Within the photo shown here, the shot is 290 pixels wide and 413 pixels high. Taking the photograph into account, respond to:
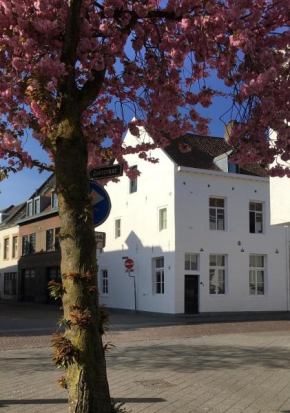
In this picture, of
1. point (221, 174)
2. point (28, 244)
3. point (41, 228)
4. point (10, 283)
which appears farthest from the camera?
point (10, 283)

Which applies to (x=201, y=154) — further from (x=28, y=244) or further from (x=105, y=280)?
(x=28, y=244)

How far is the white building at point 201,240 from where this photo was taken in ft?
82.3

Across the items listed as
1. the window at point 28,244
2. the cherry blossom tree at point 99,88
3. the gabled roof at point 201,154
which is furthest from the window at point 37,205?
the cherry blossom tree at point 99,88

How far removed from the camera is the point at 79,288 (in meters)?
3.88

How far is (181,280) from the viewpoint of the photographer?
2458 centimetres

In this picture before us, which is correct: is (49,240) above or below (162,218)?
below

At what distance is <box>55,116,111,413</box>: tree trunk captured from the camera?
150 inches

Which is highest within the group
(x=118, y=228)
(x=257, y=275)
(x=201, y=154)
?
(x=201, y=154)

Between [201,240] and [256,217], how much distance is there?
4.00 metres

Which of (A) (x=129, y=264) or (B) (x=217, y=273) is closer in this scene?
(A) (x=129, y=264)

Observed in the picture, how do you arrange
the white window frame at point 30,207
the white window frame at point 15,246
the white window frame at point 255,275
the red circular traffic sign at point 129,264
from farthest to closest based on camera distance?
the white window frame at point 15,246 < the white window frame at point 30,207 < the white window frame at point 255,275 < the red circular traffic sign at point 129,264

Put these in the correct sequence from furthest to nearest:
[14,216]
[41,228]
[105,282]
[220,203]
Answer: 1. [14,216]
2. [41,228]
3. [105,282]
4. [220,203]

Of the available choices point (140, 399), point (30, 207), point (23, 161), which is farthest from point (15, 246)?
point (23, 161)

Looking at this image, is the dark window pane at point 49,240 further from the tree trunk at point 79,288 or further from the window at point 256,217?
the tree trunk at point 79,288
